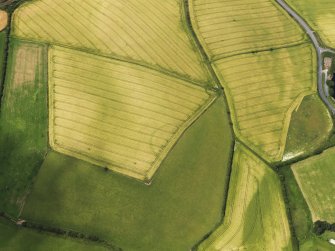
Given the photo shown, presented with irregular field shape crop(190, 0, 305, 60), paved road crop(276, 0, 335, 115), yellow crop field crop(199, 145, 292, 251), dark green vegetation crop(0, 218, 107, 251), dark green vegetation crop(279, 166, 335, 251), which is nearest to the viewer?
dark green vegetation crop(0, 218, 107, 251)

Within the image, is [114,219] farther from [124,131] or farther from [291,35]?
[291,35]

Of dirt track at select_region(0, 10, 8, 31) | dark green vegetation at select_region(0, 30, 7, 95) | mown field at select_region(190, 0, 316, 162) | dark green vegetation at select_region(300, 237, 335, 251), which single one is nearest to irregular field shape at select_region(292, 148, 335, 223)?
dark green vegetation at select_region(300, 237, 335, 251)

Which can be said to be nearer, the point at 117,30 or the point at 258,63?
the point at 117,30

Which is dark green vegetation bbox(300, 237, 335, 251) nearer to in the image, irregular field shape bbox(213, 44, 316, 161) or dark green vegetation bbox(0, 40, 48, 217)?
irregular field shape bbox(213, 44, 316, 161)

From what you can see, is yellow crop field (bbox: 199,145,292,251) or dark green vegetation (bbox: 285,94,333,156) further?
dark green vegetation (bbox: 285,94,333,156)

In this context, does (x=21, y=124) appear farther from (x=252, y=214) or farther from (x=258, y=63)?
(x=258, y=63)

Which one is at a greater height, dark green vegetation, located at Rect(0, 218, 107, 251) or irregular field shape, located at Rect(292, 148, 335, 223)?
irregular field shape, located at Rect(292, 148, 335, 223)

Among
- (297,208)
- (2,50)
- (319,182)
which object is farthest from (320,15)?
(2,50)

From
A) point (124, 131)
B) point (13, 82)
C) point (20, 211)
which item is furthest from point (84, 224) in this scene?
point (13, 82)
